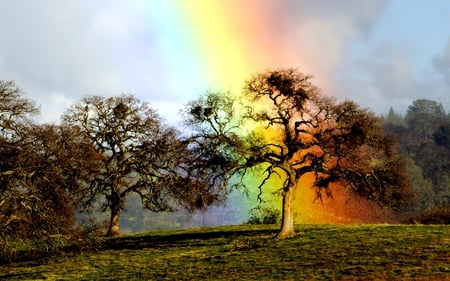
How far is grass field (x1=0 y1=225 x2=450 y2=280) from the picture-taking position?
86.7ft

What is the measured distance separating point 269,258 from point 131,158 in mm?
27908

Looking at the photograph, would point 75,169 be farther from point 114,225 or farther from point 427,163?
point 427,163

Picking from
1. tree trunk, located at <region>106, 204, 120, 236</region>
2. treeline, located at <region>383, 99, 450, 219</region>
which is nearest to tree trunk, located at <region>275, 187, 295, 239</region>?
tree trunk, located at <region>106, 204, 120, 236</region>

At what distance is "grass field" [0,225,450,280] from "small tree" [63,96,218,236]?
964 cm

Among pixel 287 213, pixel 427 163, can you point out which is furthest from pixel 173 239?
pixel 427 163

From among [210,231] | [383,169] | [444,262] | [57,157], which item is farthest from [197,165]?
[444,262]

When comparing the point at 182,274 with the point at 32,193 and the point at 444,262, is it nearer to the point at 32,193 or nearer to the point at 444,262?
the point at 32,193

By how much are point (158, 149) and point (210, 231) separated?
1189 cm

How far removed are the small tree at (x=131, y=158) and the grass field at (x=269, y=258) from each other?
9.64 m

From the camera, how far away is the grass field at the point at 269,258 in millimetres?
26422

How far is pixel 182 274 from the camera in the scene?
29.5m

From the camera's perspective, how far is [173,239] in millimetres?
46719

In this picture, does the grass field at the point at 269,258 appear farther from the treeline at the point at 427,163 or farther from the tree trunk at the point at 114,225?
the treeline at the point at 427,163

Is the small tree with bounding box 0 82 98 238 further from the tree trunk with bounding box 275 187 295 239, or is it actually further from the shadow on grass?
the tree trunk with bounding box 275 187 295 239
